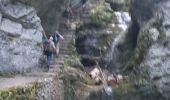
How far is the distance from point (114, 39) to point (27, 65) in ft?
25.5

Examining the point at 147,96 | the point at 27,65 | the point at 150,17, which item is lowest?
the point at 147,96

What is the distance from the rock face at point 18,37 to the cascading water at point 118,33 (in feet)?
18.5

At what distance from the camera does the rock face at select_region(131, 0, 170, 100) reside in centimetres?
1891

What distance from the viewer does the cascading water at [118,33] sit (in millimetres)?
24808

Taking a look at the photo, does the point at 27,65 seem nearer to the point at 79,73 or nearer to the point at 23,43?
the point at 23,43

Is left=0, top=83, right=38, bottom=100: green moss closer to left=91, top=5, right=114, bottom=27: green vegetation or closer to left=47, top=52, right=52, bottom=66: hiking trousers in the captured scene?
left=47, top=52, right=52, bottom=66: hiking trousers

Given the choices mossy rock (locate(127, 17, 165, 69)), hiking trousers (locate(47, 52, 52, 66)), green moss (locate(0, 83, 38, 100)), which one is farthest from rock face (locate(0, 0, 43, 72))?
mossy rock (locate(127, 17, 165, 69))

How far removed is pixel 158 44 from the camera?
1975 centimetres

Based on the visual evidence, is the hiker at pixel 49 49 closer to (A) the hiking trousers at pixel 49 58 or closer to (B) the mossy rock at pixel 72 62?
(A) the hiking trousers at pixel 49 58

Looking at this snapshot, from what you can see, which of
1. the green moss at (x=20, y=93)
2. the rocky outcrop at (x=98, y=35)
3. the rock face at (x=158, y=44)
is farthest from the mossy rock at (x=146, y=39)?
the green moss at (x=20, y=93)

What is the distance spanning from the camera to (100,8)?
2852 cm

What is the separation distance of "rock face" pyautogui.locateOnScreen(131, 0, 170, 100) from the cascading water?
291 cm

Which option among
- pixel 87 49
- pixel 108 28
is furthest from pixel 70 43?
pixel 108 28

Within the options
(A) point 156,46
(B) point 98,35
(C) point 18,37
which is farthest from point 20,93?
(B) point 98,35
